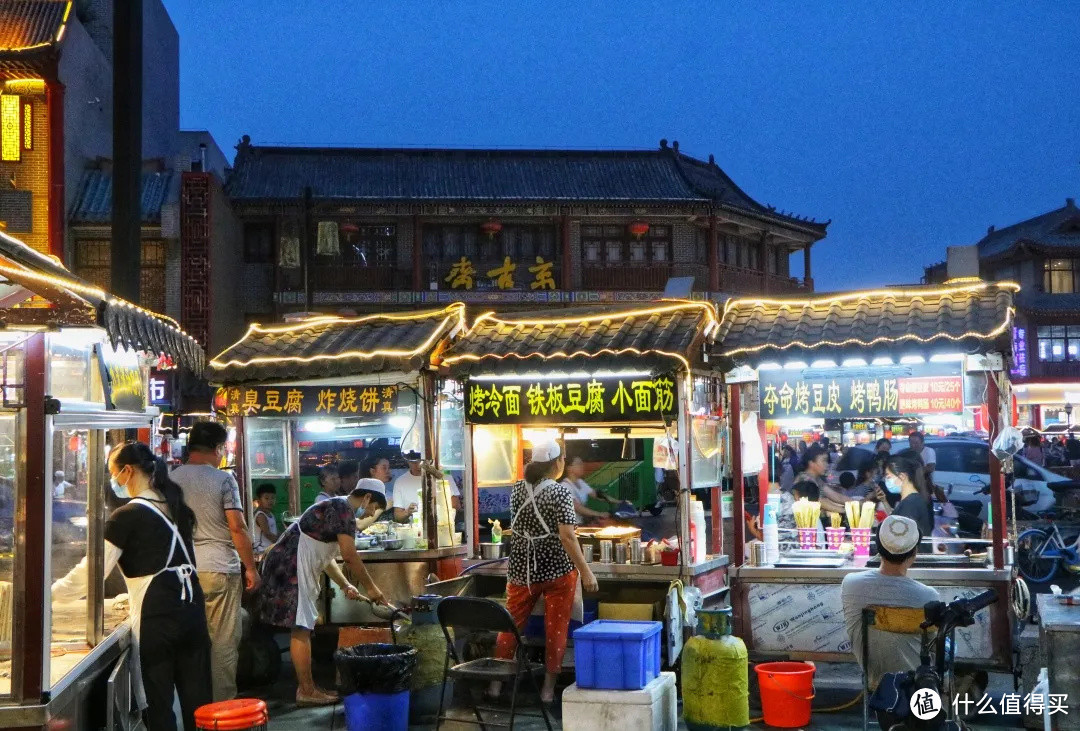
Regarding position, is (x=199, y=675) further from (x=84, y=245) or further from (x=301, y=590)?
(x=84, y=245)

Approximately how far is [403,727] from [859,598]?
3117mm

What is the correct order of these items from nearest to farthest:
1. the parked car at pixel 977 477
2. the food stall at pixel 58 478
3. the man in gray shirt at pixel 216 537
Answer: the food stall at pixel 58 478
the man in gray shirt at pixel 216 537
the parked car at pixel 977 477

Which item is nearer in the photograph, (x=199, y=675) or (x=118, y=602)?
(x=199, y=675)

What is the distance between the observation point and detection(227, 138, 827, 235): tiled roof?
33906 millimetres

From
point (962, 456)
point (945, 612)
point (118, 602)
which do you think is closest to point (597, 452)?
point (962, 456)

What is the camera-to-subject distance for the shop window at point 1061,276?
152 feet

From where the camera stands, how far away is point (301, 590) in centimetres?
859

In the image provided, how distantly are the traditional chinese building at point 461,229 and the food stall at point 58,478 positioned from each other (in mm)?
25152

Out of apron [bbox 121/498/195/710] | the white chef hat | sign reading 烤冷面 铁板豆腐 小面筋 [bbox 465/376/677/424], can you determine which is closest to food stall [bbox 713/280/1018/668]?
sign reading 烤冷面 铁板豆腐 小面筋 [bbox 465/376/677/424]

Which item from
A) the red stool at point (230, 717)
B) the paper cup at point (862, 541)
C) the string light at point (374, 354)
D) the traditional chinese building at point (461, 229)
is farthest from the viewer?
the traditional chinese building at point (461, 229)

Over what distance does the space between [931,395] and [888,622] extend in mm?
3495

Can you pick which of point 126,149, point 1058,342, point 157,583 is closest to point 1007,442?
point 157,583

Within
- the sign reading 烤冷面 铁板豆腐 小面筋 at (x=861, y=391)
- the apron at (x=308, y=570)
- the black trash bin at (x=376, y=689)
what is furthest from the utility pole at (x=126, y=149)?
the sign reading 烤冷面 铁板豆腐 小面筋 at (x=861, y=391)

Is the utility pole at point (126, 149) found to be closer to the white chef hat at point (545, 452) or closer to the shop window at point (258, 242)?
the white chef hat at point (545, 452)
